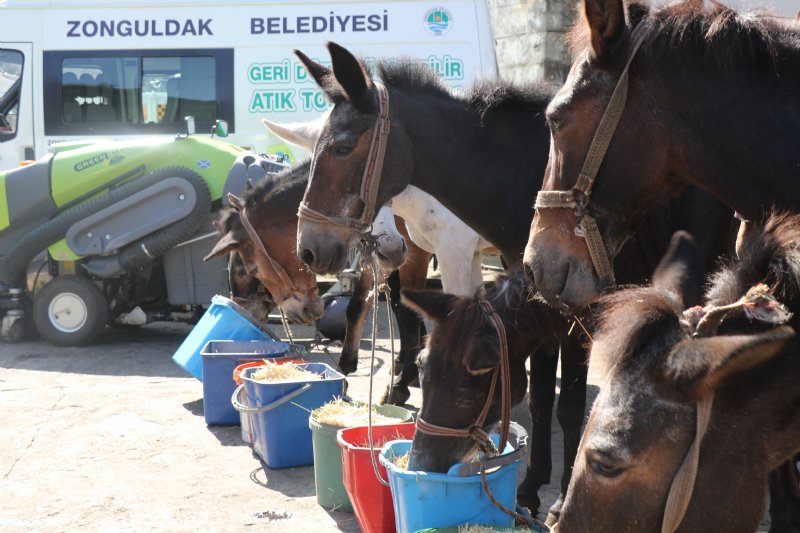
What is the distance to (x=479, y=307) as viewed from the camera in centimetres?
342

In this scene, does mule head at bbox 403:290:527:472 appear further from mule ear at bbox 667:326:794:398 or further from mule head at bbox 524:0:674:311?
mule ear at bbox 667:326:794:398

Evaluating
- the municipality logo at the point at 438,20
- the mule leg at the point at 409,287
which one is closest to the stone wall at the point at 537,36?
the municipality logo at the point at 438,20

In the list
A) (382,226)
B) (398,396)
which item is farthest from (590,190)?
(398,396)

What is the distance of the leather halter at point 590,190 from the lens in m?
2.61

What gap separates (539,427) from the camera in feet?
13.5

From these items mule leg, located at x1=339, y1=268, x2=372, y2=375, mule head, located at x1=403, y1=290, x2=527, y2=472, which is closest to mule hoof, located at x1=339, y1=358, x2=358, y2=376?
mule leg, located at x1=339, y1=268, x2=372, y2=375

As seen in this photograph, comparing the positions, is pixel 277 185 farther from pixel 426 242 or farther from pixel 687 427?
pixel 687 427

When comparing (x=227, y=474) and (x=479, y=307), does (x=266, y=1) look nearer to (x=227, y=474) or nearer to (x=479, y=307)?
(x=227, y=474)

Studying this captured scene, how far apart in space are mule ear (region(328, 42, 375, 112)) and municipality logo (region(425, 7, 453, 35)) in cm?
534

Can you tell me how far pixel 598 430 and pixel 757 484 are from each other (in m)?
0.34

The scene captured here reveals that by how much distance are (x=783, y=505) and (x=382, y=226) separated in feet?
10.2

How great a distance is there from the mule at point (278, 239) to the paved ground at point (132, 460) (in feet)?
2.63

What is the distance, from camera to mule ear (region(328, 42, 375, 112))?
3883 mm

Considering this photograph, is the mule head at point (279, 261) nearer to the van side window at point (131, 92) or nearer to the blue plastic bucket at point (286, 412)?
the blue plastic bucket at point (286, 412)
